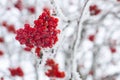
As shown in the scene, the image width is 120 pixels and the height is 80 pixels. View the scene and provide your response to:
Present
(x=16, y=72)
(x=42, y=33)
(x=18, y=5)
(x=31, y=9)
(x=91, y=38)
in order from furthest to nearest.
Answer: (x=18, y=5) < (x=91, y=38) < (x=31, y=9) < (x=16, y=72) < (x=42, y=33)

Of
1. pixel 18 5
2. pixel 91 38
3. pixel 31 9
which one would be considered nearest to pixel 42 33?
pixel 31 9

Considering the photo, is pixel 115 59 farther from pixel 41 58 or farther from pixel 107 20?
pixel 41 58

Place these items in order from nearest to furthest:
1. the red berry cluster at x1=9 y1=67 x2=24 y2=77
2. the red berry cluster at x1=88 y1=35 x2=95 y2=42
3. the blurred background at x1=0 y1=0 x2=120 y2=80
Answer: the blurred background at x1=0 y1=0 x2=120 y2=80
the red berry cluster at x1=9 y1=67 x2=24 y2=77
the red berry cluster at x1=88 y1=35 x2=95 y2=42

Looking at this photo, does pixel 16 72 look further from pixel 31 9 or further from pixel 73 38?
pixel 73 38

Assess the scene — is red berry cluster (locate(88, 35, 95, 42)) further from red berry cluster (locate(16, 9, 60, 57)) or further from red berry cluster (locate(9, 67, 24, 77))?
red berry cluster (locate(16, 9, 60, 57))

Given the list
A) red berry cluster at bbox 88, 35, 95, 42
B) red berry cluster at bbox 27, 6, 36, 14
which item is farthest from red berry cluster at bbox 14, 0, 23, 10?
red berry cluster at bbox 88, 35, 95, 42

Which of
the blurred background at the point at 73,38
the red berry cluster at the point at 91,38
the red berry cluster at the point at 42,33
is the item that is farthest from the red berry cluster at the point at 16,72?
the red berry cluster at the point at 42,33

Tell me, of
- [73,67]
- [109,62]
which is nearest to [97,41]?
[109,62]

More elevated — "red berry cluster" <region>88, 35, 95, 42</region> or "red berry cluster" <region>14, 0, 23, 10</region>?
"red berry cluster" <region>14, 0, 23, 10</region>
